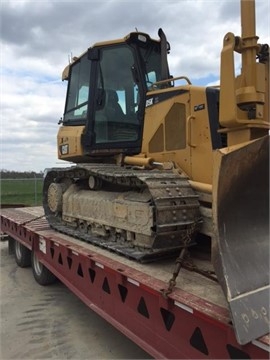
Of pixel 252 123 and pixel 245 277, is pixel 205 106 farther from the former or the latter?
pixel 245 277

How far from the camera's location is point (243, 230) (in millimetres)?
2922

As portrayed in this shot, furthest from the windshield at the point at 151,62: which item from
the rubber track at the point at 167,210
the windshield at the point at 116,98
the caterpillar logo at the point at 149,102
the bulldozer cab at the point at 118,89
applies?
the rubber track at the point at 167,210

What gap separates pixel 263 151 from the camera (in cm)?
288

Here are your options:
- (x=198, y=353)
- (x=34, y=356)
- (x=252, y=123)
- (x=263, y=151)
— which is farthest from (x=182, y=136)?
(x=34, y=356)

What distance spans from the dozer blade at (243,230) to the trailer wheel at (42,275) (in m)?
4.05

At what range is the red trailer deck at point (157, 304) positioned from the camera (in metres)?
2.52

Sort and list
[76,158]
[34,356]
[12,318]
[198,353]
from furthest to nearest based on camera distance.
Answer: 1. [76,158]
2. [12,318]
3. [34,356]
4. [198,353]

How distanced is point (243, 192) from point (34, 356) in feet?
8.67

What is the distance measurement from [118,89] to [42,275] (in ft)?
10.3

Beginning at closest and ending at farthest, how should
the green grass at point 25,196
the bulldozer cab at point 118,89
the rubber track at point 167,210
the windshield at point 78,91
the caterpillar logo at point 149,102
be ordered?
the rubber track at point 167,210 → the caterpillar logo at point 149,102 → the bulldozer cab at point 118,89 → the windshield at point 78,91 → the green grass at point 25,196

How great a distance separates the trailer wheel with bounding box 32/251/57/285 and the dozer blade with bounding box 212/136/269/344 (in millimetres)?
4046

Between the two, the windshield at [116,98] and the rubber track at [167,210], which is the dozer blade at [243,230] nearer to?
the rubber track at [167,210]

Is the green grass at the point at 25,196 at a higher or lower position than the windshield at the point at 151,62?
lower

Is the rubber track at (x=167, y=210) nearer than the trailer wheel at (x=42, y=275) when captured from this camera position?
Yes
